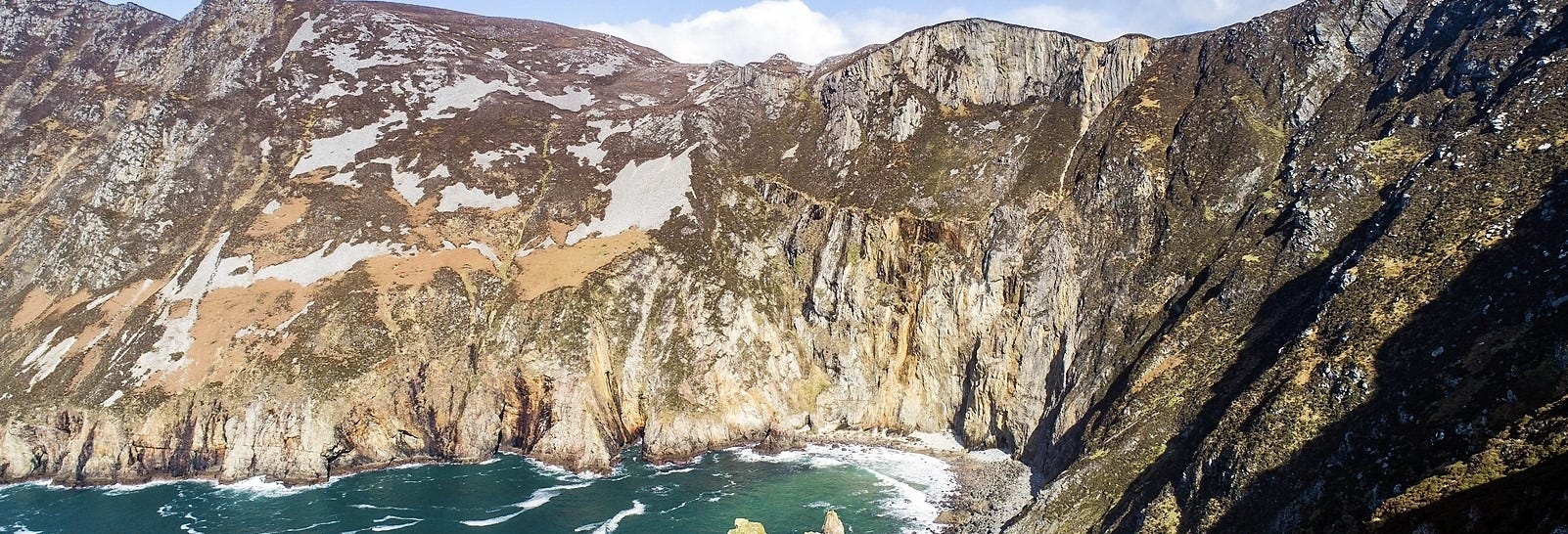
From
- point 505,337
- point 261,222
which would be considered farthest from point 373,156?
point 505,337

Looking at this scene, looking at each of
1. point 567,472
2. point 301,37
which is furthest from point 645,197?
point 301,37

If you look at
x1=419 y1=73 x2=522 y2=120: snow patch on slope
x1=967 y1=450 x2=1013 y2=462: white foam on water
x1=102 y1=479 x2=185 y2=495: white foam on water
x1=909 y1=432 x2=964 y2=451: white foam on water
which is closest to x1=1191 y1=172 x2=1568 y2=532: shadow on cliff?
x1=967 y1=450 x2=1013 y2=462: white foam on water

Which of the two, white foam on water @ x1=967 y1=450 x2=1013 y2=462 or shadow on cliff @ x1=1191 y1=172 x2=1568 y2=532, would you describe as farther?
white foam on water @ x1=967 y1=450 x2=1013 y2=462

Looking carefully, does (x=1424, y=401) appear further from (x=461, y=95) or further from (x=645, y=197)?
(x=461, y=95)

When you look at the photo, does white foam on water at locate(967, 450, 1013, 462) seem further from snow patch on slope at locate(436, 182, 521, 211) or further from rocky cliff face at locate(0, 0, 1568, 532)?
snow patch on slope at locate(436, 182, 521, 211)

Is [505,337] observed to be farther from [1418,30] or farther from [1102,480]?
[1418,30]
